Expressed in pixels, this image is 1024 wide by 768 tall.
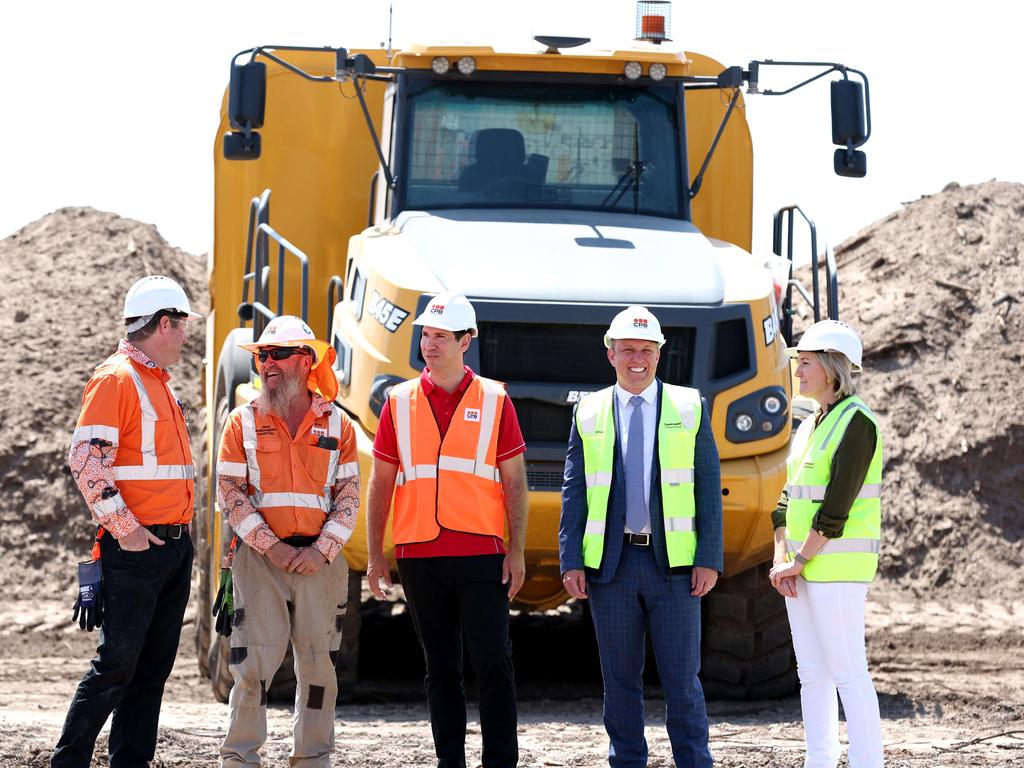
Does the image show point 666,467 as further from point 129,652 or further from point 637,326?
point 129,652

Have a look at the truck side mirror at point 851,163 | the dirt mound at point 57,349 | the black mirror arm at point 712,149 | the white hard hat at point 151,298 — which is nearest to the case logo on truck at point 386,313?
the white hard hat at point 151,298

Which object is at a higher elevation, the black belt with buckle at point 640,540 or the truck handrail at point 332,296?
the truck handrail at point 332,296

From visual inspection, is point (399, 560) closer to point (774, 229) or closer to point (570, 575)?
point (570, 575)

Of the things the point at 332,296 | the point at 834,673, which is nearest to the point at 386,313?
the point at 332,296

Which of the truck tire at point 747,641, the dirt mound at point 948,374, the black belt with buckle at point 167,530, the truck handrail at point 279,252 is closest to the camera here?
the black belt with buckle at point 167,530

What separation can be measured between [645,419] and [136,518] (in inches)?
78.8

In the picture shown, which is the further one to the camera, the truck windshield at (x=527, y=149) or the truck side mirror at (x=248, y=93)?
the truck windshield at (x=527, y=149)

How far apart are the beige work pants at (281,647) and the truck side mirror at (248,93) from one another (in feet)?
10.9

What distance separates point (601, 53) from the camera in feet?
32.6

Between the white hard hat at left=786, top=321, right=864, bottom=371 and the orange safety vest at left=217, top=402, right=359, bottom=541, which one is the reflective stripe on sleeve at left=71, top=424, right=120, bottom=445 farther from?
the white hard hat at left=786, top=321, right=864, bottom=371

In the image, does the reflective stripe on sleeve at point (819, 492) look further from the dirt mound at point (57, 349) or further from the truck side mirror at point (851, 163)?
the dirt mound at point (57, 349)

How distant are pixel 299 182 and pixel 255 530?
4556 millimetres

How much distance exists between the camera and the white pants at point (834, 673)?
254 inches

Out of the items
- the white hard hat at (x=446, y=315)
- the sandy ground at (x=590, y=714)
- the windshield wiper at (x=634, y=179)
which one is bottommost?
the sandy ground at (x=590, y=714)
